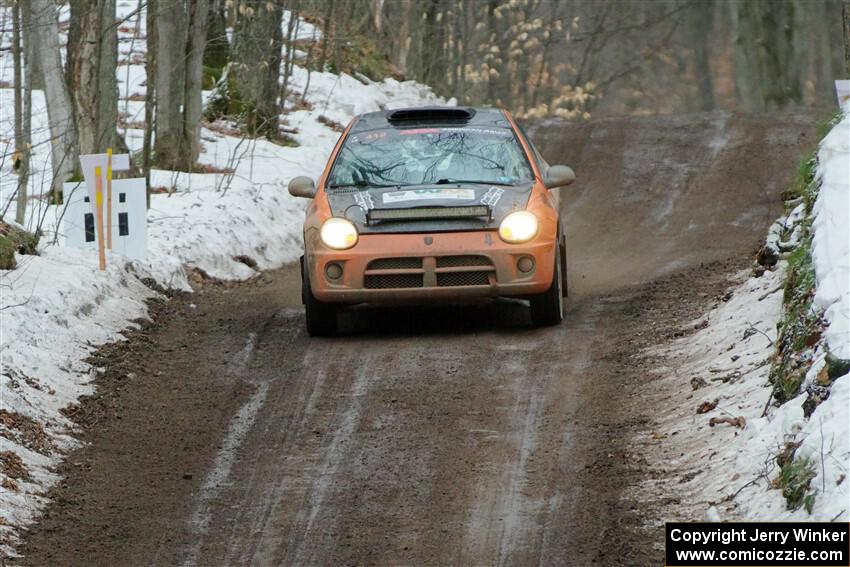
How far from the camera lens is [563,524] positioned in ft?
21.0

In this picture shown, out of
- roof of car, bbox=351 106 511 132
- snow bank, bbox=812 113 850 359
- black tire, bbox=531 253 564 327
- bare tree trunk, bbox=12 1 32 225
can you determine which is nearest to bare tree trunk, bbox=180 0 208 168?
bare tree trunk, bbox=12 1 32 225

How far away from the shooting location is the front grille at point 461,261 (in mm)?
10141

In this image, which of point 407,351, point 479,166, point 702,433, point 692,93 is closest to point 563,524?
point 702,433

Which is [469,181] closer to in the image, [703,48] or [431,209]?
[431,209]

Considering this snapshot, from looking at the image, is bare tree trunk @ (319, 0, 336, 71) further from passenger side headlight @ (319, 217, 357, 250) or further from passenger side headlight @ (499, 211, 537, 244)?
passenger side headlight @ (499, 211, 537, 244)

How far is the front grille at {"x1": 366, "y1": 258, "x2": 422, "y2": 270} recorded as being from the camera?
10.1m

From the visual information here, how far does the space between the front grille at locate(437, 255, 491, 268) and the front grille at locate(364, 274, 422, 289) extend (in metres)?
0.20

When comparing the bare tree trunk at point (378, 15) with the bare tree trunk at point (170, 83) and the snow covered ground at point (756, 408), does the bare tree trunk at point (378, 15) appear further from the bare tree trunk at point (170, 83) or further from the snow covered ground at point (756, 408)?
the snow covered ground at point (756, 408)

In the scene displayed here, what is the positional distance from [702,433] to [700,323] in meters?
2.64

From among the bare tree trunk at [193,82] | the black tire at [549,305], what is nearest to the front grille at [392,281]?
the black tire at [549,305]

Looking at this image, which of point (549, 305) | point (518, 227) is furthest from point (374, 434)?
point (549, 305)

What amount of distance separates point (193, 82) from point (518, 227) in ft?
34.5

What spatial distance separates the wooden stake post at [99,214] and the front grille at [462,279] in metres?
3.19

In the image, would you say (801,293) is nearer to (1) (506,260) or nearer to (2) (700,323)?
(2) (700,323)
